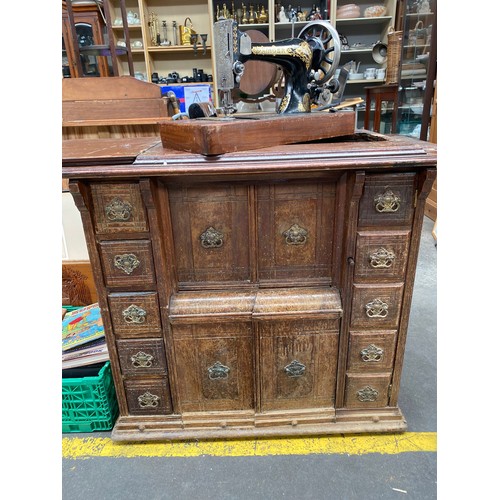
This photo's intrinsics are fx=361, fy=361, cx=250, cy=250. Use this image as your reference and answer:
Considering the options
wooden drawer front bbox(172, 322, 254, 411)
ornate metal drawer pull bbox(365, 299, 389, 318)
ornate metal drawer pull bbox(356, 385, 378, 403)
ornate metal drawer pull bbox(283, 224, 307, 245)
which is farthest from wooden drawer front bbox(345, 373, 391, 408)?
ornate metal drawer pull bbox(283, 224, 307, 245)

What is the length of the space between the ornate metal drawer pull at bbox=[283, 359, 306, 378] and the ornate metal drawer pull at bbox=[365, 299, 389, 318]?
1.07 feet

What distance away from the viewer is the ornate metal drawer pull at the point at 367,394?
142 cm

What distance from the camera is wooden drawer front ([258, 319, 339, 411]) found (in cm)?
133

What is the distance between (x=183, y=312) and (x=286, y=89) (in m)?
0.96

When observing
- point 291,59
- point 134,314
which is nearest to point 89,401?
point 134,314

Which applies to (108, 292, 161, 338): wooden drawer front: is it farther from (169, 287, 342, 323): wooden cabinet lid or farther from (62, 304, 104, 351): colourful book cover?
(62, 304, 104, 351): colourful book cover

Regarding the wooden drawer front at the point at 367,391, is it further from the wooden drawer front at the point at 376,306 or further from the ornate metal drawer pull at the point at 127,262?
the ornate metal drawer pull at the point at 127,262

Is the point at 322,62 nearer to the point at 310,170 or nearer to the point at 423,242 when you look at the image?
the point at 310,170

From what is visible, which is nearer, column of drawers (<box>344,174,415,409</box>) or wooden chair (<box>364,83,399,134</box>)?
column of drawers (<box>344,174,415,409</box>)

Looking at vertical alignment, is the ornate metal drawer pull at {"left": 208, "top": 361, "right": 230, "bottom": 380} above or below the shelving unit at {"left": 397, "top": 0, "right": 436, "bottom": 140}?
below

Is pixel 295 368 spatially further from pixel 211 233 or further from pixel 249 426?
pixel 211 233

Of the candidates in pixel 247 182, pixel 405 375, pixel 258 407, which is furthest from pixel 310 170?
pixel 405 375

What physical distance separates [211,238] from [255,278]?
22 centimetres

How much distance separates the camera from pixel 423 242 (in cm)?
312
